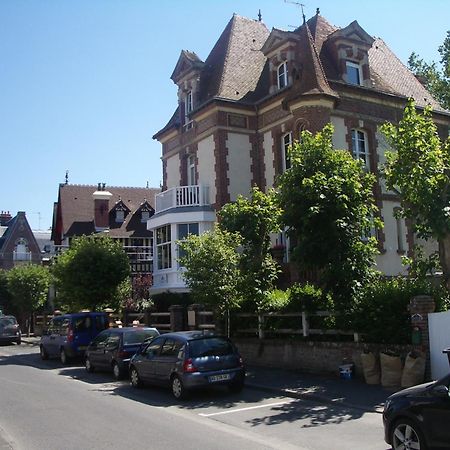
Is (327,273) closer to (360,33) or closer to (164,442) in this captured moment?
(164,442)

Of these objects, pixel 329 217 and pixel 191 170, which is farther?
pixel 191 170

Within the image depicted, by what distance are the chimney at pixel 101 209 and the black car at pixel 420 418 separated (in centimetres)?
4150

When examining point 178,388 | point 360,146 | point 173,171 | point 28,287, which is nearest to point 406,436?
point 178,388

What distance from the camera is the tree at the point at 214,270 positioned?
16.5 m

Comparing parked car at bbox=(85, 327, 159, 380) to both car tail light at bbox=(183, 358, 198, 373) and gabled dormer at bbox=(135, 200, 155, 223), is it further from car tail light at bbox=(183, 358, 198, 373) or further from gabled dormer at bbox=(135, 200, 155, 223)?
gabled dormer at bbox=(135, 200, 155, 223)

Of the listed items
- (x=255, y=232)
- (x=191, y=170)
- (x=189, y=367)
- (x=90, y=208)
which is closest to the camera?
(x=189, y=367)

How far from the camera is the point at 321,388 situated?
12.6 meters

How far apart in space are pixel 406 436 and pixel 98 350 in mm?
12317

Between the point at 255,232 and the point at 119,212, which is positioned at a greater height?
the point at 119,212

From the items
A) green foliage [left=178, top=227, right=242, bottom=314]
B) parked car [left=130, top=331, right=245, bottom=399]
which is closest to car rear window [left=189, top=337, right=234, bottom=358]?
parked car [left=130, top=331, right=245, bottom=399]

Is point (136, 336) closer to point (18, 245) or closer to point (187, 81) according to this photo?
point (187, 81)

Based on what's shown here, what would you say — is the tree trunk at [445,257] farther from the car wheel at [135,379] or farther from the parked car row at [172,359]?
the car wheel at [135,379]

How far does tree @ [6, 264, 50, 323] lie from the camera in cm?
3975

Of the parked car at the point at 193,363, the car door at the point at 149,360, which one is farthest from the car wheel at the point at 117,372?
the parked car at the point at 193,363
